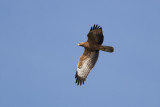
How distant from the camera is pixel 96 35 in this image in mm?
15711

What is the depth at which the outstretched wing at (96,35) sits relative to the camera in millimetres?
15539

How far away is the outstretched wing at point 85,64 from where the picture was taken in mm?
16609

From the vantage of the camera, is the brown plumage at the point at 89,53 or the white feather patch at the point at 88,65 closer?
the brown plumage at the point at 89,53

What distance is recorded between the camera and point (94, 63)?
16.7 metres

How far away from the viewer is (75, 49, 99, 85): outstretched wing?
54.5 feet

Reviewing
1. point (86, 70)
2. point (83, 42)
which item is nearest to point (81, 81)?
point (86, 70)

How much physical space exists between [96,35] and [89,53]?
1.35m

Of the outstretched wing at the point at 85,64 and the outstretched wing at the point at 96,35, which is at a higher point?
the outstretched wing at the point at 96,35

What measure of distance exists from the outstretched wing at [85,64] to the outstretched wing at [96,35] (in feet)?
2.77

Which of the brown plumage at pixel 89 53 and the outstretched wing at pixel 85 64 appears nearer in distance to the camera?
the brown plumage at pixel 89 53

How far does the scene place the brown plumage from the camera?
51.9 feet

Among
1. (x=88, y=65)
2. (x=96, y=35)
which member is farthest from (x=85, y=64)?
(x=96, y=35)

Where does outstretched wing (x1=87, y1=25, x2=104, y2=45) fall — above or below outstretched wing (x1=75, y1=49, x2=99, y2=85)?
above

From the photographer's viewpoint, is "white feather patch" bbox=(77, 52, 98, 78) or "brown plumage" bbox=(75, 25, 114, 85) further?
"white feather patch" bbox=(77, 52, 98, 78)
